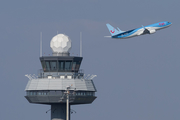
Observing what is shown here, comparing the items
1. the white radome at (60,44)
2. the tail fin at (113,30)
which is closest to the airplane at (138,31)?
the tail fin at (113,30)

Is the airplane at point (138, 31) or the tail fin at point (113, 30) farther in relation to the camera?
the tail fin at point (113, 30)

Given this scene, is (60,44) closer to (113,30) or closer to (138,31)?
(113,30)

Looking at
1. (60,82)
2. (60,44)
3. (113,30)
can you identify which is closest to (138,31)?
(113,30)

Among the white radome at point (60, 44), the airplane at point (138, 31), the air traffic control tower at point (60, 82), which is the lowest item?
the air traffic control tower at point (60, 82)

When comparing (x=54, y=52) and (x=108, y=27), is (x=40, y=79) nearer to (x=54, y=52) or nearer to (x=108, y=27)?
(x=54, y=52)

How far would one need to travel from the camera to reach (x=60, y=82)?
104125 millimetres

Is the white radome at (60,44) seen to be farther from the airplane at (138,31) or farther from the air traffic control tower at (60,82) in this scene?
the airplane at (138,31)

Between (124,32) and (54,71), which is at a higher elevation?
(124,32)

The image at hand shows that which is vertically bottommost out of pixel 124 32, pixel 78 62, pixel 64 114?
pixel 64 114

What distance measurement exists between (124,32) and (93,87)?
19.6m

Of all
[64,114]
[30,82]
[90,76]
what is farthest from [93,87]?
[30,82]

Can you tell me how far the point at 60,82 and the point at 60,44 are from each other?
1180cm

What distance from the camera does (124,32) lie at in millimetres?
114688

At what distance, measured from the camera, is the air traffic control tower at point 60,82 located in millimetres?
103750
